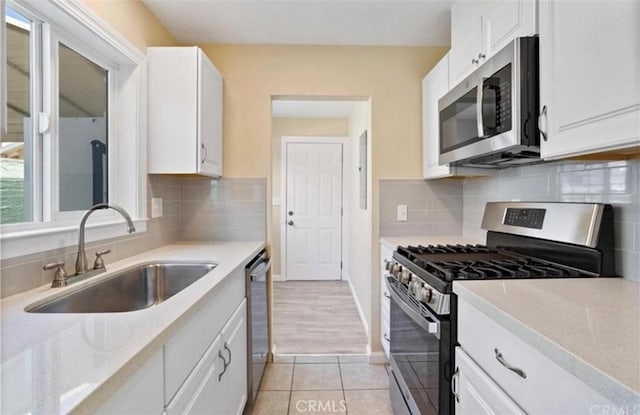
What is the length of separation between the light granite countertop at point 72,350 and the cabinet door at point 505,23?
60.0 inches

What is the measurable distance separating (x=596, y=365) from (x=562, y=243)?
2.98 feet

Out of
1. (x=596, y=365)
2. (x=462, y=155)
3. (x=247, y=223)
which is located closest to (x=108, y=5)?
(x=247, y=223)

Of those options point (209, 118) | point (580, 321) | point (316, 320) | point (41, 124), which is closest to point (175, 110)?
point (209, 118)

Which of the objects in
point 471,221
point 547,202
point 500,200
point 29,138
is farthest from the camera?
point 471,221

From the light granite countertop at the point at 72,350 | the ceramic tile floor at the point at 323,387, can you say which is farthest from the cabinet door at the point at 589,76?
the ceramic tile floor at the point at 323,387

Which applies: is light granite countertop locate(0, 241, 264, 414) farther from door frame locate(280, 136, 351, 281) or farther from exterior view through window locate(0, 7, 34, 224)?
door frame locate(280, 136, 351, 281)

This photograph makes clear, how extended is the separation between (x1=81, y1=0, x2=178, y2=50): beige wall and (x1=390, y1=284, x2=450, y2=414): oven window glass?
2038mm

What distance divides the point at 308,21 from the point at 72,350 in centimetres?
213

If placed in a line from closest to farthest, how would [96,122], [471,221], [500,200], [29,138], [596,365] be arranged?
1. [596,365]
2. [29,138]
3. [96,122]
4. [500,200]
5. [471,221]

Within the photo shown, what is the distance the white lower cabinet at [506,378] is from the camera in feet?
2.18

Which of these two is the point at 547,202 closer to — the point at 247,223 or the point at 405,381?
the point at 405,381

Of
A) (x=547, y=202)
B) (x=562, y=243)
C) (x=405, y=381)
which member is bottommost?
(x=405, y=381)

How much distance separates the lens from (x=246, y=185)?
249 centimetres

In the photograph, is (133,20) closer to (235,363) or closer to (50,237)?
(50,237)
